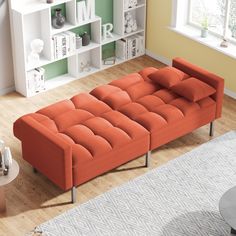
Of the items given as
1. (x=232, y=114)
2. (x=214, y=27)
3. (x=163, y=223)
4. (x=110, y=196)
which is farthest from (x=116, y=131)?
(x=214, y=27)

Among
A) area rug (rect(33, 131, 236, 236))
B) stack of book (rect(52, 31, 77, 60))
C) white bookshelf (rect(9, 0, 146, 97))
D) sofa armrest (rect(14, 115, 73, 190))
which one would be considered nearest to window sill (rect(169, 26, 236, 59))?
white bookshelf (rect(9, 0, 146, 97))

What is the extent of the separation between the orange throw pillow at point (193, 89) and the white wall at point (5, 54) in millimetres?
2044

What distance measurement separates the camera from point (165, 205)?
6105mm

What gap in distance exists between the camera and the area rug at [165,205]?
5.80 metres

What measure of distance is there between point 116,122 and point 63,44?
1.83m

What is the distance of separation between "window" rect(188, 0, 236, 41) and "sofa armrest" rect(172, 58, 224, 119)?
98 cm

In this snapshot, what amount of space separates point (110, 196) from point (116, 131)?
0.62 metres

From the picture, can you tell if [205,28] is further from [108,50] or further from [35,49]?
[35,49]

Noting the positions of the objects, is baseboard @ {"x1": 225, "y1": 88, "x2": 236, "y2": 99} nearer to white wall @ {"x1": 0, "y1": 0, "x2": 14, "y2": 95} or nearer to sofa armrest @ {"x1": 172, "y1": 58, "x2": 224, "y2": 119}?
sofa armrest @ {"x1": 172, "y1": 58, "x2": 224, "y2": 119}

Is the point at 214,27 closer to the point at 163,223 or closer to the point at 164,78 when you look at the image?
the point at 164,78

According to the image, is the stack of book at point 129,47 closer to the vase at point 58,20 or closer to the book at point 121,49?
the book at point 121,49

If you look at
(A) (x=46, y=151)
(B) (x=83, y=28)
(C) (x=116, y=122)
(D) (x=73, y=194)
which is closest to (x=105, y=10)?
(B) (x=83, y=28)

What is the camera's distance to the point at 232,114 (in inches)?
300

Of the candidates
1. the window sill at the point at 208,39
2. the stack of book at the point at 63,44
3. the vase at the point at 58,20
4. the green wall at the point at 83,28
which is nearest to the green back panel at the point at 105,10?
the green wall at the point at 83,28
